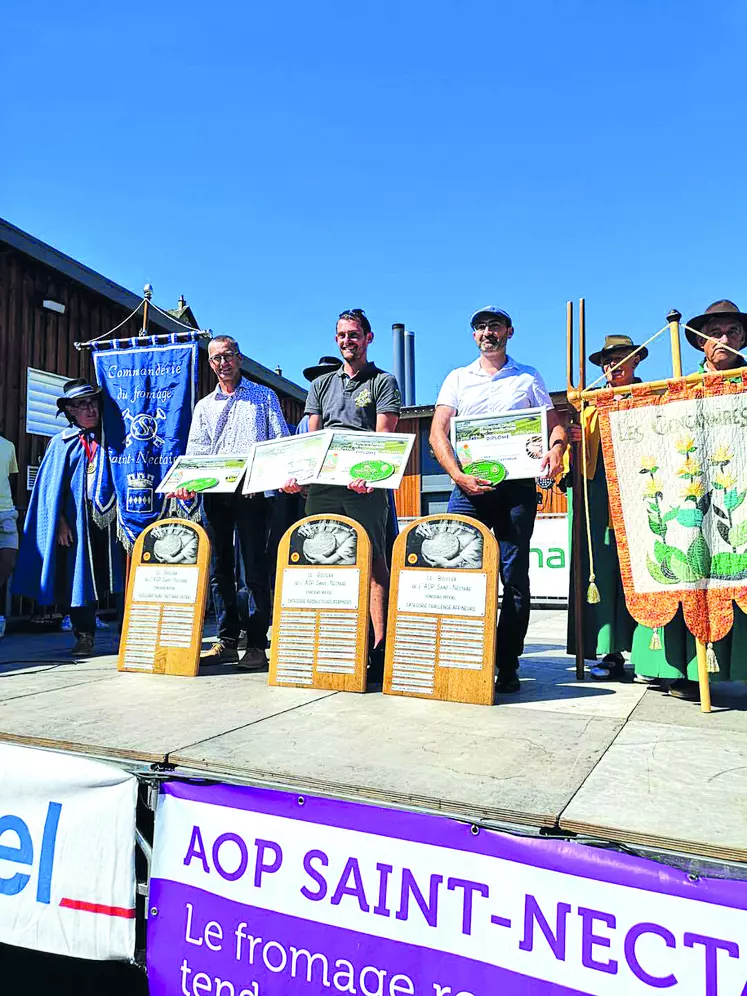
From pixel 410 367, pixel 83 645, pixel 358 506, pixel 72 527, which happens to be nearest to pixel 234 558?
pixel 358 506

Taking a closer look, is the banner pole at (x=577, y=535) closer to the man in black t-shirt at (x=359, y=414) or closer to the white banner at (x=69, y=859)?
the man in black t-shirt at (x=359, y=414)

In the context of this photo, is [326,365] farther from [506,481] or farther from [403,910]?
[403,910]

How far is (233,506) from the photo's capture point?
3916 millimetres

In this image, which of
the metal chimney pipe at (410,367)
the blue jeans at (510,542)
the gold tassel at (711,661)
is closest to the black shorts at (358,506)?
the blue jeans at (510,542)

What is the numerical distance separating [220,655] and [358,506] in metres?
1.18

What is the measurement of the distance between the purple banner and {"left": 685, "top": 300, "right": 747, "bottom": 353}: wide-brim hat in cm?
243

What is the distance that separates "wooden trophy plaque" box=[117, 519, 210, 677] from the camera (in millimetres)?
3594

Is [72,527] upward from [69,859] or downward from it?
upward

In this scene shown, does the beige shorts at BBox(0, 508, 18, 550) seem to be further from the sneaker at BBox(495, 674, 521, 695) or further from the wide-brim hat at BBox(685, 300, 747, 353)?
the wide-brim hat at BBox(685, 300, 747, 353)

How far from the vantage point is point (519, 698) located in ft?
9.64

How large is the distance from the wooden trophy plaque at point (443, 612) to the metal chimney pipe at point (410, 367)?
61.3 feet

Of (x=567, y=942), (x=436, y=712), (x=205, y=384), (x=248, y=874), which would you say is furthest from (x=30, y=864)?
(x=205, y=384)

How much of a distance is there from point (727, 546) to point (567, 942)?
1.74 metres

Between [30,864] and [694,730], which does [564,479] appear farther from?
[30,864]
